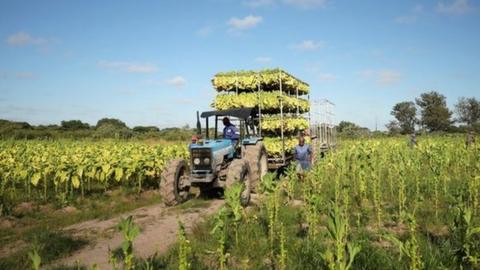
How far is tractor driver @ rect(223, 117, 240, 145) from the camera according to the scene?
1076 centimetres

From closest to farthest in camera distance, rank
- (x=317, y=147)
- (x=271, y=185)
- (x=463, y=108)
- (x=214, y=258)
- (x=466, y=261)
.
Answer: (x=466, y=261) → (x=214, y=258) → (x=271, y=185) → (x=317, y=147) → (x=463, y=108)

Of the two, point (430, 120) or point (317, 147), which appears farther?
point (430, 120)

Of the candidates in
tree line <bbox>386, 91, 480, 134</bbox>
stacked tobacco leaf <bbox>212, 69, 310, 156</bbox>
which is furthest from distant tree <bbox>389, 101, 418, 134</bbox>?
stacked tobacco leaf <bbox>212, 69, 310, 156</bbox>

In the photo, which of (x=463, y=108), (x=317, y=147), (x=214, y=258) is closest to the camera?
(x=214, y=258)

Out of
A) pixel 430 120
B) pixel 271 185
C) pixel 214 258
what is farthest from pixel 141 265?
pixel 430 120

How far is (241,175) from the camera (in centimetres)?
934

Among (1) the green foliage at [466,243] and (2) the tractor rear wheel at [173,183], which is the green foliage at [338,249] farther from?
(2) the tractor rear wheel at [173,183]

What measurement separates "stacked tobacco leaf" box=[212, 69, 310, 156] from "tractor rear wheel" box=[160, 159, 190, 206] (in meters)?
3.93

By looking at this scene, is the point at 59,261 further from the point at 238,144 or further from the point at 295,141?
the point at 295,141

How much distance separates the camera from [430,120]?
221 feet

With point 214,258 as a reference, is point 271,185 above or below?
above

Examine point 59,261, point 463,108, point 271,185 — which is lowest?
point 59,261

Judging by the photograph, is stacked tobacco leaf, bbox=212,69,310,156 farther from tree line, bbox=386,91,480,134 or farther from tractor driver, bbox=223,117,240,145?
tree line, bbox=386,91,480,134

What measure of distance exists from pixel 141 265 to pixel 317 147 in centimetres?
1207
